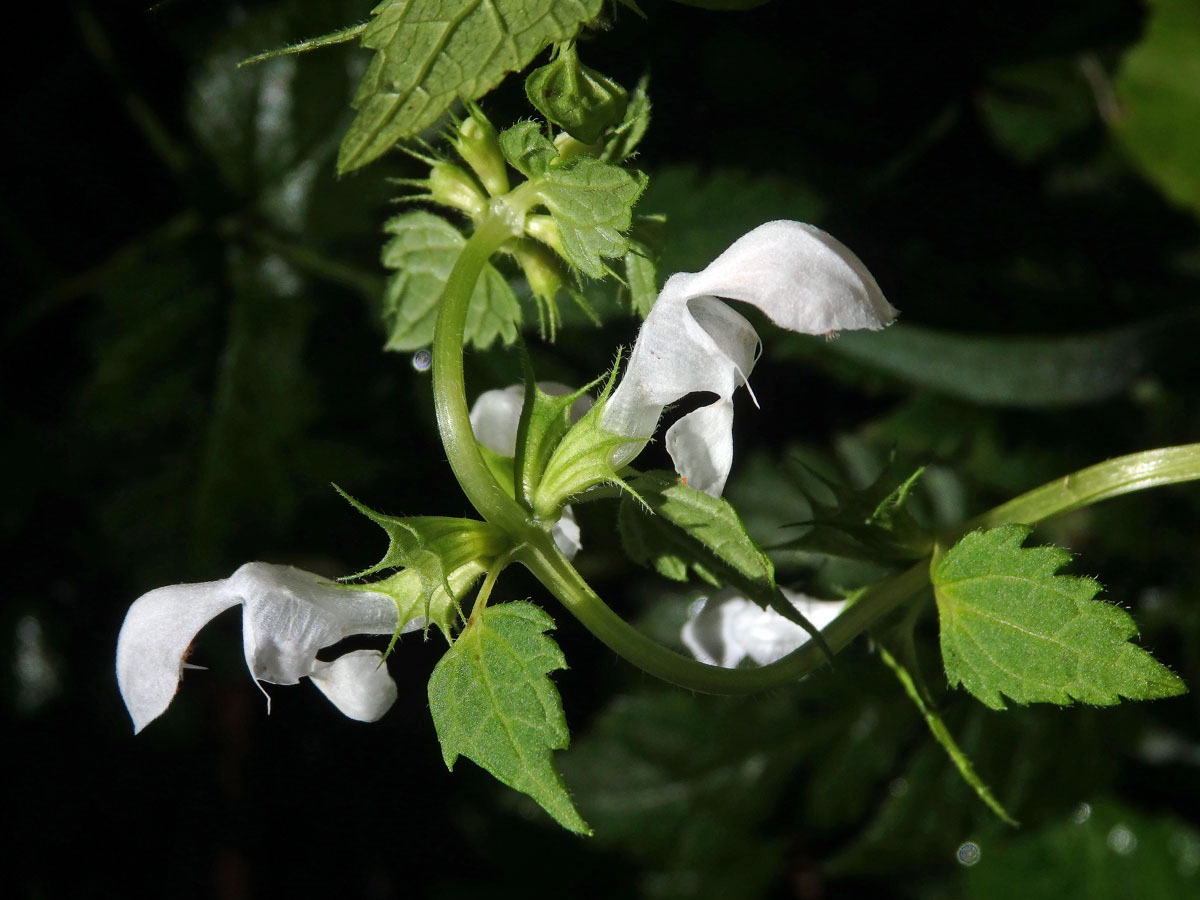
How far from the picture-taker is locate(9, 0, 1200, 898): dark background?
41.2 inches

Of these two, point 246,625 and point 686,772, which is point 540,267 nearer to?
point 246,625

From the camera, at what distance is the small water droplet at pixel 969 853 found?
1.33 m

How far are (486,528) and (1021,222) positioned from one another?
87 centimetres

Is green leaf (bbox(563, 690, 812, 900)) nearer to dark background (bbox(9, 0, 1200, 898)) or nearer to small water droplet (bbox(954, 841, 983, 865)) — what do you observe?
dark background (bbox(9, 0, 1200, 898))

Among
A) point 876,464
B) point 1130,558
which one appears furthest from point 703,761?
point 1130,558

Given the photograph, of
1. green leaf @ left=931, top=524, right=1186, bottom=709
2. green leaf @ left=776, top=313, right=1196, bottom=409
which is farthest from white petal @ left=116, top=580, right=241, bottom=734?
green leaf @ left=776, top=313, right=1196, bottom=409

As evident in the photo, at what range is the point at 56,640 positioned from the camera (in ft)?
3.81

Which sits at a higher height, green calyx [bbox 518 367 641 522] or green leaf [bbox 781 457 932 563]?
green calyx [bbox 518 367 641 522]

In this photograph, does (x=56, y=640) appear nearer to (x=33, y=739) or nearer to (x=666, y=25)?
(x=33, y=739)

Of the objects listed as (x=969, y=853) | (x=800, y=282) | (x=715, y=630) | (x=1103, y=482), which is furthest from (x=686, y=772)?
(x=800, y=282)

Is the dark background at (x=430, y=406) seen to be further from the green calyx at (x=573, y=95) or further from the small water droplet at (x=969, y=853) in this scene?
the green calyx at (x=573, y=95)

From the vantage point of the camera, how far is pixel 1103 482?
1.84 feet

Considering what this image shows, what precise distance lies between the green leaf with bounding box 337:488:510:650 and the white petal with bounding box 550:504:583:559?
77 mm

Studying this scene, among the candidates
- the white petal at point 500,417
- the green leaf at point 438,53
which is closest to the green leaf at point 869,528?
the white petal at point 500,417
